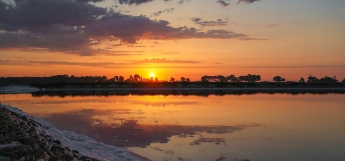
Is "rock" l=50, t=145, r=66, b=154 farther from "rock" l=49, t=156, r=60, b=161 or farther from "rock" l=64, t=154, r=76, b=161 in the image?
"rock" l=49, t=156, r=60, b=161

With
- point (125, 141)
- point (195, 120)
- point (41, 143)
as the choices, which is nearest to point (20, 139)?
point (41, 143)

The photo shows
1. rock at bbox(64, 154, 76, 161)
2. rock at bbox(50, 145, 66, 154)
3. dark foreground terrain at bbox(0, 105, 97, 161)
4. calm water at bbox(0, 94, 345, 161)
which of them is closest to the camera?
dark foreground terrain at bbox(0, 105, 97, 161)

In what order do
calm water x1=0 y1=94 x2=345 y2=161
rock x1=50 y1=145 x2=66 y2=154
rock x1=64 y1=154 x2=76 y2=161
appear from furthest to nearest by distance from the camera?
calm water x1=0 y1=94 x2=345 y2=161
rock x1=50 y1=145 x2=66 y2=154
rock x1=64 y1=154 x2=76 y2=161

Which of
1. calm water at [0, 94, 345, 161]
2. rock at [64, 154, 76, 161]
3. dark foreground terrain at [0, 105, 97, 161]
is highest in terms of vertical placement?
dark foreground terrain at [0, 105, 97, 161]

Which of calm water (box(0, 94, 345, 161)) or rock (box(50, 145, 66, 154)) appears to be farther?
calm water (box(0, 94, 345, 161))

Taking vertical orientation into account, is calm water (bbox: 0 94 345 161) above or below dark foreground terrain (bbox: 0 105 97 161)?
below

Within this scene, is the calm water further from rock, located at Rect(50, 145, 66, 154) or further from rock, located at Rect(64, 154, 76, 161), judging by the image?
rock, located at Rect(64, 154, 76, 161)

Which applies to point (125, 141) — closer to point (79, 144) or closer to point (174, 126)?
point (79, 144)

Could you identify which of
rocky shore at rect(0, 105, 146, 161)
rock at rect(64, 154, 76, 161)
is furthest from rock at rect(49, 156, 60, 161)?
rock at rect(64, 154, 76, 161)

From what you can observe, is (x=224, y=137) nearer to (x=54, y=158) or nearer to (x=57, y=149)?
(x=57, y=149)

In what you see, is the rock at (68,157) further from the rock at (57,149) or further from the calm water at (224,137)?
the calm water at (224,137)

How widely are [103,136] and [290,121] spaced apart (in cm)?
937

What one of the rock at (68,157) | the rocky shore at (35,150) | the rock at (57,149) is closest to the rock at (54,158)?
the rocky shore at (35,150)

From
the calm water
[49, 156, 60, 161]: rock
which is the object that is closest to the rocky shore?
[49, 156, 60, 161]: rock
